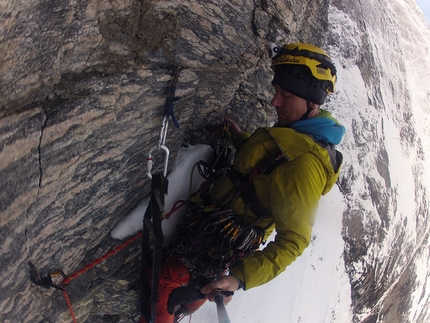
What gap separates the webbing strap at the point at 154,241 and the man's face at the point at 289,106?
1.18 m

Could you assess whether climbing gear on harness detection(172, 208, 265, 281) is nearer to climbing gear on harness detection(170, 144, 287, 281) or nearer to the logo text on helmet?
climbing gear on harness detection(170, 144, 287, 281)

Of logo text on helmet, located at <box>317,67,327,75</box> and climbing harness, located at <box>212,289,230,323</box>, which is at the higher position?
logo text on helmet, located at <box>317,67,327,75</box>

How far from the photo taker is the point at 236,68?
3.54 m

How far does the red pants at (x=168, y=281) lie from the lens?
3520mm

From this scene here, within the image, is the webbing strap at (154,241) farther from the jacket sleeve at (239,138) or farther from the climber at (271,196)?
the jacket sleeve at (239,138)

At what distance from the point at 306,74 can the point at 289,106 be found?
0.96 feet

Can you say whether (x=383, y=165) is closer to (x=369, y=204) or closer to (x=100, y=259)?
(x=369, y=204)

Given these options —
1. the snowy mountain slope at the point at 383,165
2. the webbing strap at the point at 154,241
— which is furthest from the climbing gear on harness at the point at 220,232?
the snowy mountain slope at the point at 383,165

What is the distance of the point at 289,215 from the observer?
98.6 inches

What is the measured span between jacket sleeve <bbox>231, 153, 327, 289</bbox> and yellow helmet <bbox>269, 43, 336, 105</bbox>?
23.7 inches

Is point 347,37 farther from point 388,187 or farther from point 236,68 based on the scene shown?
point 236,68

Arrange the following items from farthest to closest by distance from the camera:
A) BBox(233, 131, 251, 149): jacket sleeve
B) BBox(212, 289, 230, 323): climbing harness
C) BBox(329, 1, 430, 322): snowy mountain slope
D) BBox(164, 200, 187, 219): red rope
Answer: BBox(329, 1, 430, 322): snowy mountain slope < BBox(233, 131, 251, 149): jacket sleeve < BBox(164, 200, 187, 219): red rope < BBox(212, 289, 230, 323): climbing harness

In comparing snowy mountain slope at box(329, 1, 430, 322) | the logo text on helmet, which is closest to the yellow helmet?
the logo text on helmet

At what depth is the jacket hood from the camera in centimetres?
277
